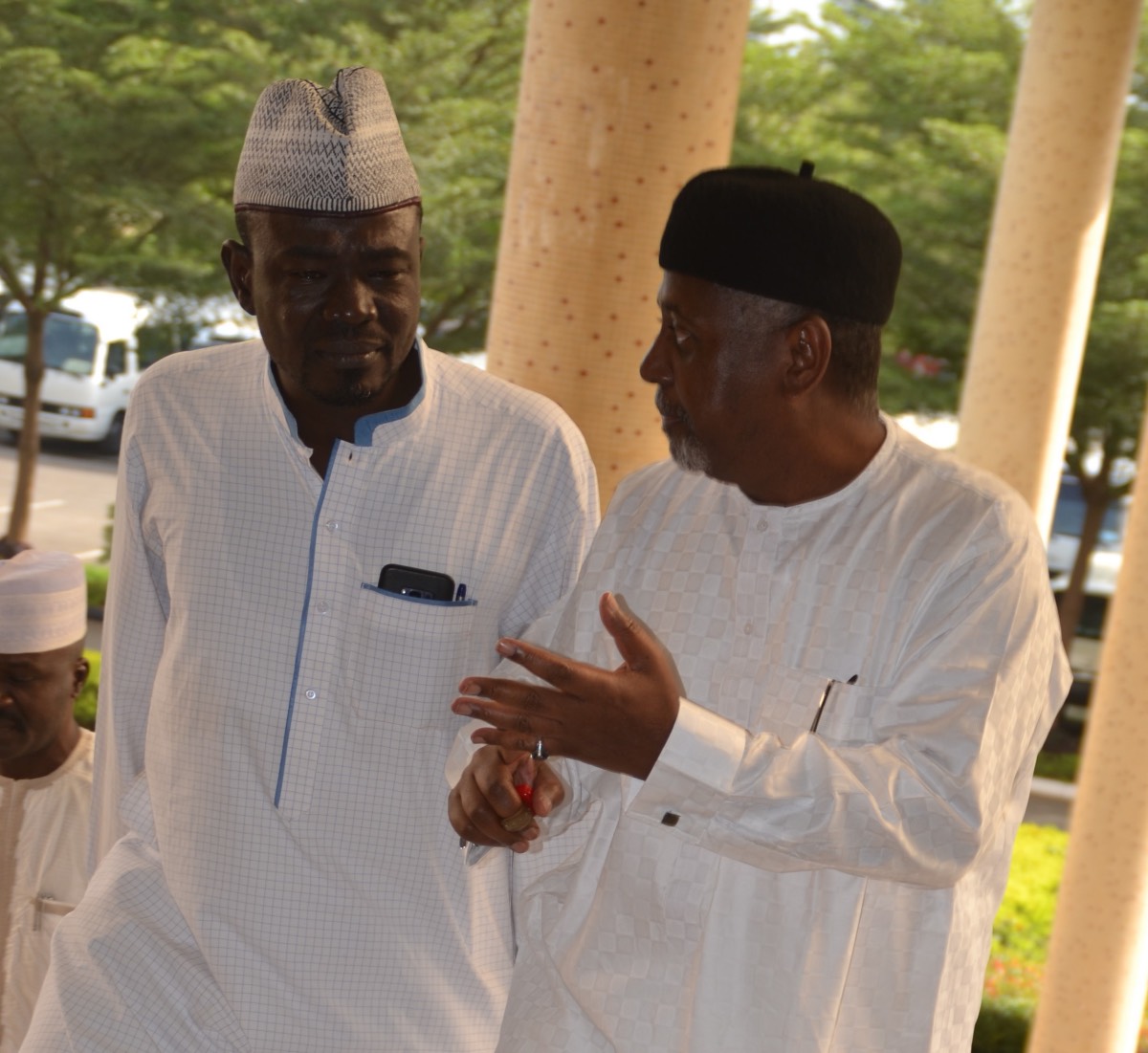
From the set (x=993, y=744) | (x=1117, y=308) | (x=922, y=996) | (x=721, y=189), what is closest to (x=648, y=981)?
(x=922, y=996)

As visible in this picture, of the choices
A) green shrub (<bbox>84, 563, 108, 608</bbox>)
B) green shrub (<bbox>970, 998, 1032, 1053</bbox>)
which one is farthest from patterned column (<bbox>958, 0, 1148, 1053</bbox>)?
green shrub (<bbox>84, 563, 108, 608</bbox>)

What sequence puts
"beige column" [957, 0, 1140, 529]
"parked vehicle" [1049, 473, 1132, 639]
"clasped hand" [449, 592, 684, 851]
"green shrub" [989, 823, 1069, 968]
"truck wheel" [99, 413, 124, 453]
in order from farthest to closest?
"parked vehicle" [1049, 473, 1132, 639], "truck wheel" [99, 413, 124, 453], "green shrub" [989, 823, 1069, 968], "beige column" [957, 0, 1140, 529], "clasped hand" [449, 592, 684, 851]

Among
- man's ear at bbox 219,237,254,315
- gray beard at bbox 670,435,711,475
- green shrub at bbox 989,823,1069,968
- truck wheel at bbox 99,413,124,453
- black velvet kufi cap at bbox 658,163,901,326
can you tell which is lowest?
green shrub at bbox 989,823,1069,968

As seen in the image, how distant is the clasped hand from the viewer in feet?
6.89

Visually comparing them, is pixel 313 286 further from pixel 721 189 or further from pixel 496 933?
pixel 496 933

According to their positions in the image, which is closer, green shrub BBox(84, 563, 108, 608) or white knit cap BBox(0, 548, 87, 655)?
white knit cap BBox(0, 548, 87, 655)

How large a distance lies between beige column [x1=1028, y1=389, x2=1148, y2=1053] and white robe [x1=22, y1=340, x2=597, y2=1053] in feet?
11.8

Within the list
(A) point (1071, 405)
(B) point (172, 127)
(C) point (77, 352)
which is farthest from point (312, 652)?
(C) point (77, 352)

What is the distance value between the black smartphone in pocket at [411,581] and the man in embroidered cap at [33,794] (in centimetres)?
117

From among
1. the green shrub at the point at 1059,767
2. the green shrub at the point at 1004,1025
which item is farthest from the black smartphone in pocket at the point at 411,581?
the green shrub at the point at 1059,767

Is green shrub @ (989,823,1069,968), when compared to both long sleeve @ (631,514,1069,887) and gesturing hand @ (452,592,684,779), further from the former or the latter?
gesturing hand @ (452,592,684,779)

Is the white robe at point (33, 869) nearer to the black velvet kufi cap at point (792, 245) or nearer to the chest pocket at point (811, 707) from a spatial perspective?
the chest pocket at point (811, 707)

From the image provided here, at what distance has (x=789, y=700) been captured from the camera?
7.95 ft

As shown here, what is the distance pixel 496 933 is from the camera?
2.89 meters
